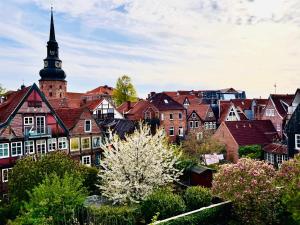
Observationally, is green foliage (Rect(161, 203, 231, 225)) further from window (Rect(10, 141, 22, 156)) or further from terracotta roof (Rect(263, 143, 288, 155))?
window (Rect(10, 141, 22, 156))

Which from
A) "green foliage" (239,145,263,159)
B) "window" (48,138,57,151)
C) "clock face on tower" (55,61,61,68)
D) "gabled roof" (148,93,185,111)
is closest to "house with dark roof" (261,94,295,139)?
"green foliage" (239,145,263,159)

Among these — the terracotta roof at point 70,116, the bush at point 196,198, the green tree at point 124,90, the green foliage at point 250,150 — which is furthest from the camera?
the green tree at point 124,90

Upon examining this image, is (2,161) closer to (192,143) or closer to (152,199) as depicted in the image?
(152,199)

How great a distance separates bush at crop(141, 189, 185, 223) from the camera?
2111 cm

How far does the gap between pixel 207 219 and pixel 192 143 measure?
2155 centimetres

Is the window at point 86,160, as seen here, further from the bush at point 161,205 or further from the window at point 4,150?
the bush at point 161,205

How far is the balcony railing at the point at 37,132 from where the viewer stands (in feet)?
110

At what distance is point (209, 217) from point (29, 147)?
20.5 metres

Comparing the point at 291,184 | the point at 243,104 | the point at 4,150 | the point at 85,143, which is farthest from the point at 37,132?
the point at 243,104

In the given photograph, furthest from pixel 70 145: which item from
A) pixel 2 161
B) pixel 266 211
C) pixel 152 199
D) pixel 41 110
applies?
pixel 266 211

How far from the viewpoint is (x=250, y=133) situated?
4488 cm

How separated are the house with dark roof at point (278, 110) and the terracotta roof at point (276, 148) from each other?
7590mm

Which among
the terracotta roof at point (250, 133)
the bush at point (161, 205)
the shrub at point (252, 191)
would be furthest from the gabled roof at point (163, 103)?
the bush at point (161, 205)

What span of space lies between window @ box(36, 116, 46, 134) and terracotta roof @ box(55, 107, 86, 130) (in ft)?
10.7
